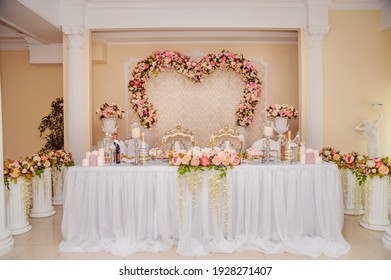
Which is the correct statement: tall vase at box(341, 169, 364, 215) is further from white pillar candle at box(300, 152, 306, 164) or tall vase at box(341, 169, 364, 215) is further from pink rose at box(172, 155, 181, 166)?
pink rose at box(172, 155, 181, 166)

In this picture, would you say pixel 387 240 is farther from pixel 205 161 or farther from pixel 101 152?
pixel 101 152

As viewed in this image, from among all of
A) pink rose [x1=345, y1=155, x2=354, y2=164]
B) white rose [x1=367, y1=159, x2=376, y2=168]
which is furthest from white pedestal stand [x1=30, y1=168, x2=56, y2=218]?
white rose [x1=367, y1=159, x2=376, y2=168]

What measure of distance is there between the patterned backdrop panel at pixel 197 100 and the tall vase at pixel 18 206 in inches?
106

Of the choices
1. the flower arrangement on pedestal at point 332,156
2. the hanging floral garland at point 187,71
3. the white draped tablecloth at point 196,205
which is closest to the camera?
the white draped tablecloth at point 196,205

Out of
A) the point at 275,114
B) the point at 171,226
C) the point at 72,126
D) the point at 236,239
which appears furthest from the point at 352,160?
the point at 72,126

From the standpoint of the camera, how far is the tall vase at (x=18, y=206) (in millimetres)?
4383

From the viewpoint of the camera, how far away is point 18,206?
4.45 metres

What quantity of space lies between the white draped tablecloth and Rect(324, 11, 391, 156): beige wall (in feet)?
7.65

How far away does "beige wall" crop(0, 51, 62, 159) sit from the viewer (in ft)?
25.0

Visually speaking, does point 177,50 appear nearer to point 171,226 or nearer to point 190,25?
point 190,25

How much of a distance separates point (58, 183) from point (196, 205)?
304 cm

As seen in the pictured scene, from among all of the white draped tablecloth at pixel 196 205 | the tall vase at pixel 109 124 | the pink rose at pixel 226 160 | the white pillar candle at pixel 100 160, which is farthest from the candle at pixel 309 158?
the tall vase at pixel 109 124

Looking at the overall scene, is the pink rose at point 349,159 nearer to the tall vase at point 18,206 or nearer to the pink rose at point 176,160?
the pink rose at point 176,160

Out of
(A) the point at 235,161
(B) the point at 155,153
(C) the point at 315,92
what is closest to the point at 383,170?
(C) the point at 315,92
